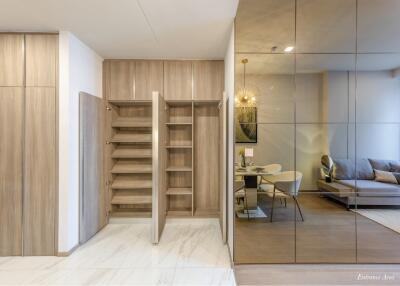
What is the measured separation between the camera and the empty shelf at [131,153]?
3.79 m

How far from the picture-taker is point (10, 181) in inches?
108

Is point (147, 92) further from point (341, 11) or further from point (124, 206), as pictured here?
point (341, 11)

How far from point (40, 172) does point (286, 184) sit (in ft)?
9.93

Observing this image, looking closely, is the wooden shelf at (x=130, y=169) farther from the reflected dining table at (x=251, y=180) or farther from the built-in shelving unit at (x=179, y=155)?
the reflected dining table at (x=251, y=180)

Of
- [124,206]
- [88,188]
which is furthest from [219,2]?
[124,206]

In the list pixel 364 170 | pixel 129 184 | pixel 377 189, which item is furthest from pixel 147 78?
pixel 377 189

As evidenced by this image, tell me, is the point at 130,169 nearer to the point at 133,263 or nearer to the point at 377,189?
the point at 133,263

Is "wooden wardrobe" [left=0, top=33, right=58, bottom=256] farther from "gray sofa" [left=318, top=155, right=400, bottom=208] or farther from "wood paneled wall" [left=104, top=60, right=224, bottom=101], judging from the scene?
"gray sofa" [left=318, top=155, right=400, bottom=208]

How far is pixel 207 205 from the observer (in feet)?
12.8

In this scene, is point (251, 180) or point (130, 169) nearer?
point (251, 180)

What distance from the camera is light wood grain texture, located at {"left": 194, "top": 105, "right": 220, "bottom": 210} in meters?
3.90

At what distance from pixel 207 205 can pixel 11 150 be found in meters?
2.97

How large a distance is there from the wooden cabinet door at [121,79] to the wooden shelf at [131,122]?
16.6 inches

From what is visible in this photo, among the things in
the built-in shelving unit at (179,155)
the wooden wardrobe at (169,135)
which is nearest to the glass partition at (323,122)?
the wooden wardrobe at (169,135)
